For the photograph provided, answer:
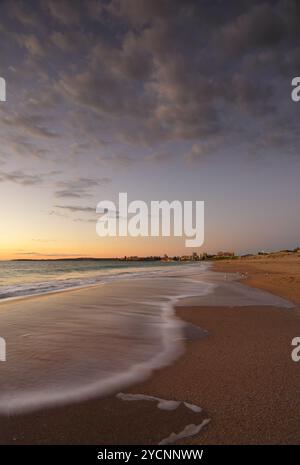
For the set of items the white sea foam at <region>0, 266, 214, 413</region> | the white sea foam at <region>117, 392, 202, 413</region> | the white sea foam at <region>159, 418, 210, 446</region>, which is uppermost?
the white sea foam at <region>159, 418, 210, 446</region>

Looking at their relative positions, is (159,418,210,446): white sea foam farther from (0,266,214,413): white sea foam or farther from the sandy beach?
(0,266,214,413): white sea foam

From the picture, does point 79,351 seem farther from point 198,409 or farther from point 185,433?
point 185,433

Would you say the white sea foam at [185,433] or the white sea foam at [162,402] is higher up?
the white sea foam at [185,433]

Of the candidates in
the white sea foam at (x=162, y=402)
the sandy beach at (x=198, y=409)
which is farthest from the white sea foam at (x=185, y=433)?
the white sea foam at (x=162, y=402)

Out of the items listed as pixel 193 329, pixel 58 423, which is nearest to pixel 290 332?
pixel 193 329

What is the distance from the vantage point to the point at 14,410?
3.66 metres

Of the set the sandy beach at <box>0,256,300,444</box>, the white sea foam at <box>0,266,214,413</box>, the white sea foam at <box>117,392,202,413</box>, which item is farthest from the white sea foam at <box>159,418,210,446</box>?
the white sea foam at <box>0,266,214,413</box>

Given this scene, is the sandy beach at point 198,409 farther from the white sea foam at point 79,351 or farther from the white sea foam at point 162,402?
the white sea foam at point 79,351

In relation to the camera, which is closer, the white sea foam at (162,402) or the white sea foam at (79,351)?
the white sea foam at (162,402)

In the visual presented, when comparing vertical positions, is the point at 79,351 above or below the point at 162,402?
below

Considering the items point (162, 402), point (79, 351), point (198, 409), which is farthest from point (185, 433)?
point (79, 351)

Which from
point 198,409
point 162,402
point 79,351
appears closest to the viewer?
point 198,409

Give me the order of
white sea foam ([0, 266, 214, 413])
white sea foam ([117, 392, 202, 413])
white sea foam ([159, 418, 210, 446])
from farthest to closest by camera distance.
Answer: white sea foam ([0, 266, 214, 413]) → white sea foam ([117, 392, 202, 413]) → white sea foam ([159, 418, 210, 446])
